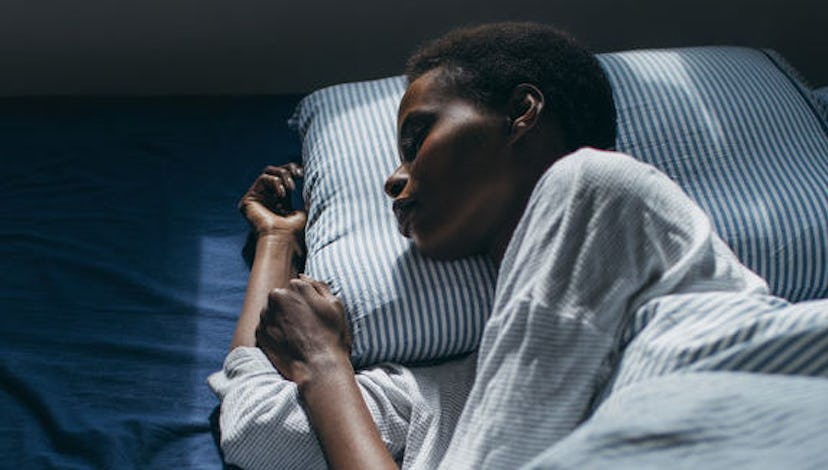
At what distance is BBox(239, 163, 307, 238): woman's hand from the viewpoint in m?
1.32

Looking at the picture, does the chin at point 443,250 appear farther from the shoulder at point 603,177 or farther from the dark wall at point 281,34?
the dark wall at point 281,34

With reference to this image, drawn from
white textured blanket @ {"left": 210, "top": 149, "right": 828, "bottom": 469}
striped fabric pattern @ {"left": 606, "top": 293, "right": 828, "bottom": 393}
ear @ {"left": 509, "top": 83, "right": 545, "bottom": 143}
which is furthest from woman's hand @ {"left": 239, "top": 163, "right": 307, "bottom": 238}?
striped fabric pattern @ {"left": 606, "top": 293, "right": 828, "bottom": 393}

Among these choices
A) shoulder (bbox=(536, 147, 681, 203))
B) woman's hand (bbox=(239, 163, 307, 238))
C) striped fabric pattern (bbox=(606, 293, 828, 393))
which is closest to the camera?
striped fabric pattern (bbox=(606, 293, 828, 393))

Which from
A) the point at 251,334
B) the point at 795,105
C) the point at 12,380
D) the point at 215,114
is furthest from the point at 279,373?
the point at 795,105

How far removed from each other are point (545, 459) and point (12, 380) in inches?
30.0

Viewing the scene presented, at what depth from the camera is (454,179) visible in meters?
1.05

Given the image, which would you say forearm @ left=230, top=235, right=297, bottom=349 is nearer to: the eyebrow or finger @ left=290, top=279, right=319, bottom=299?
finger @ left=290, top=279, right=319, bottom=299

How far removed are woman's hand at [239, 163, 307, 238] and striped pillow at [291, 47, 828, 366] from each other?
4cm

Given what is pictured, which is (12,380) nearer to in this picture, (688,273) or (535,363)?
(535,363)

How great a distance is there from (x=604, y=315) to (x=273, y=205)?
2.27 feet

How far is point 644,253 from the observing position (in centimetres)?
84

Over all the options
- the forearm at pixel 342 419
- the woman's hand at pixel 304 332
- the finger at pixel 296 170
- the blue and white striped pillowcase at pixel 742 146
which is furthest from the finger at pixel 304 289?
the blue and white striped pillowcase at pixel 742 146

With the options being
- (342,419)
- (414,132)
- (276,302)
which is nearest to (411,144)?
(414,132)

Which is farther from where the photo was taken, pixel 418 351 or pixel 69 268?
pixel 69 268
